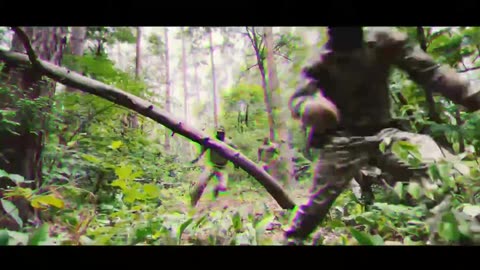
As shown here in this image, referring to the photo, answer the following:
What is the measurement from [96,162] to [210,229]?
2.41 ft

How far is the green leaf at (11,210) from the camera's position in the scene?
1288mm

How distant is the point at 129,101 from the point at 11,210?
71 centimetres

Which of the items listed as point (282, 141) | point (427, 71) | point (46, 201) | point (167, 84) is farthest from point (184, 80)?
point (427, 71)

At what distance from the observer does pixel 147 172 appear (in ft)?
5.35

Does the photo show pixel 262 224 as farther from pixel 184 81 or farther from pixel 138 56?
pixel 138 56

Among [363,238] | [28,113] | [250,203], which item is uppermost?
[28,113]

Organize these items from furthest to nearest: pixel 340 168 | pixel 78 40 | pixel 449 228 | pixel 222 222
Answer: pixel 78 40, pixel 222 222, pixel 340 168, pixel 449 228

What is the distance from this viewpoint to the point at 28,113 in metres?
1.67

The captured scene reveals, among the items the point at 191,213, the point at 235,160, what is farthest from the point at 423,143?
the point at 191,213

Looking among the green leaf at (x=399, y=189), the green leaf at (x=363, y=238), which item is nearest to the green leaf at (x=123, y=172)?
the green leaf at (x=363, y=238)

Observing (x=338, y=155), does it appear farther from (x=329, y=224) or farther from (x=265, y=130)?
(x=265, y=130)

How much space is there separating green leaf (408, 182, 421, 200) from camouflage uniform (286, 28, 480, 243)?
0.08 meters

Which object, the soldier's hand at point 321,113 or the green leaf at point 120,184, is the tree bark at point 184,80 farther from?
the soldier's hand at point 321,113

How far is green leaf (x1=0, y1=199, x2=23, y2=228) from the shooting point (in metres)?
1.29
